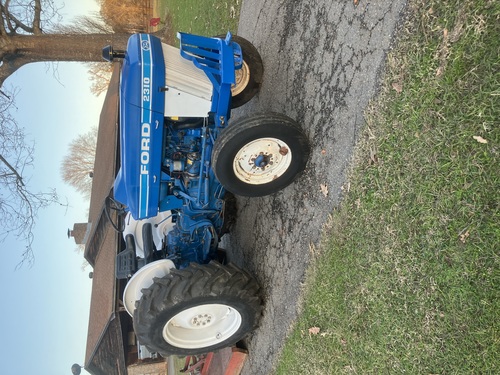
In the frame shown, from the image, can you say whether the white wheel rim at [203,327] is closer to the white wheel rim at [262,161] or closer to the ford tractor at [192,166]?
the ford tractor at [192,166]

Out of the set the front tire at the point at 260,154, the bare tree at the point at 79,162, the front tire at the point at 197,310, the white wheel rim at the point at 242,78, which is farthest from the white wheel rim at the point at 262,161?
the bare tree at the point at 79,162

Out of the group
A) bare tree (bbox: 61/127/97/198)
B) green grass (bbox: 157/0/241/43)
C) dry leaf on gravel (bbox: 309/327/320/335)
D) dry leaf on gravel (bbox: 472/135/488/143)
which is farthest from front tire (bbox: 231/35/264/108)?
bare tree (bbox: 61/127/97/198)

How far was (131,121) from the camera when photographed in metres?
3.30

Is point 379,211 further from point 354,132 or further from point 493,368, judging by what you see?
point 493,368

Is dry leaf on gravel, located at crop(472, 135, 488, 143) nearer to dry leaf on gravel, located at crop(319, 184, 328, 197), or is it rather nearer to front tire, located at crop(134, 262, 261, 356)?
dry leaf on gravel, located at crop(319, 184, 328, 197)

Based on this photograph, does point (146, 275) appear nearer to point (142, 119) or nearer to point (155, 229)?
point (155, 229)

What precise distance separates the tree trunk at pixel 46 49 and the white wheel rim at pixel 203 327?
5.06 m

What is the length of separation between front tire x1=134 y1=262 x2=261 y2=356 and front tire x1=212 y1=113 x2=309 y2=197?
2.66ft

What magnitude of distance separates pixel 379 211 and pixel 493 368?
1107 mm

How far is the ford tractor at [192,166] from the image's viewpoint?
3.31m

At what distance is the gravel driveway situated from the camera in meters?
3.11

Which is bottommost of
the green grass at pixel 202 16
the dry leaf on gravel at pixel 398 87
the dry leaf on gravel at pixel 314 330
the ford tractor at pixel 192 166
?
the dry leaf on gravel at pixel 314 330

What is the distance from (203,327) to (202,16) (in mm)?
6033

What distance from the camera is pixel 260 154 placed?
351cm
